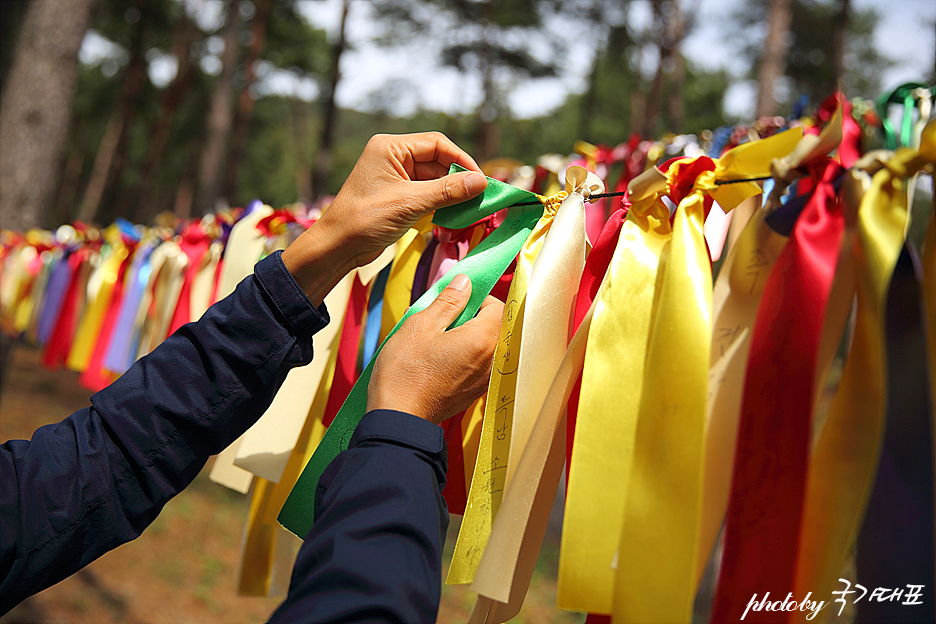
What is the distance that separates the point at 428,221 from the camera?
1.18 meters

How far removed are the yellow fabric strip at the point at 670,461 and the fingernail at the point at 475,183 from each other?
372 mm

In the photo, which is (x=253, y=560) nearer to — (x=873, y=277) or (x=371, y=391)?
(x=371, y=391)

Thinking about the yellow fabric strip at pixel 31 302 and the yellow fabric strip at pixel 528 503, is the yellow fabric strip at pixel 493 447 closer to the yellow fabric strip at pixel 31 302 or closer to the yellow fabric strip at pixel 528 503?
the yellow fabric strip at pixel 528 503

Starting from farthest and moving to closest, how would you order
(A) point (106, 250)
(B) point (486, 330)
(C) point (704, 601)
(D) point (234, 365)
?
1. (A) point (106, 250)
2. (C) point (704, 601)
3. (D) point (234, 365)
4. (B) point (486, 330)

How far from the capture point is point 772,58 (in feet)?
18.0

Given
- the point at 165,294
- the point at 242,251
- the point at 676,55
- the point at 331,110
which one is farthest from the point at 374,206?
the point at 676,55

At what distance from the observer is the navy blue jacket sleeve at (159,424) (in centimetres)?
97

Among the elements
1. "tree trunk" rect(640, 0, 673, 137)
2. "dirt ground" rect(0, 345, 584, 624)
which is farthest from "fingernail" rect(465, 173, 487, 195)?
"tree trunk" rect(640, 0, 673, 137)

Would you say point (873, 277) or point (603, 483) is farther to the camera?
point (603, 483)

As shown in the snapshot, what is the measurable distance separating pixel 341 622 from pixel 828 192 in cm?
81

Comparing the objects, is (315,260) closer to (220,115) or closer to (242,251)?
(242,251)

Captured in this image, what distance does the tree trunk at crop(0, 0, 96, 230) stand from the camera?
338cm

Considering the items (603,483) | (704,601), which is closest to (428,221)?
(603,483)

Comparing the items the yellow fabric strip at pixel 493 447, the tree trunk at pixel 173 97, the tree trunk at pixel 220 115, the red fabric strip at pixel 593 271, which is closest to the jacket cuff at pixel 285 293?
the yellow fabric strip at pixel 493 447
